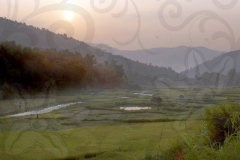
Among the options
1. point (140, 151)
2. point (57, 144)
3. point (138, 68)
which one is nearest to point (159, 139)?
point (140, 151)

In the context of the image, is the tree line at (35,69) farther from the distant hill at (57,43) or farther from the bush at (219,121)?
the distant hill at (57,43)

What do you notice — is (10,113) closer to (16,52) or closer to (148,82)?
(16,52)

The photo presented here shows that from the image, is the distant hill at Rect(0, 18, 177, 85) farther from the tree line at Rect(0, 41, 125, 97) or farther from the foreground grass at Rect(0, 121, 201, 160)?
the foreground grass at Rect(0, 121, 201, 160)

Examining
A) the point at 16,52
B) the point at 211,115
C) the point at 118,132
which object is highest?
the point at 16,52

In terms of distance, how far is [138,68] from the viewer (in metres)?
153

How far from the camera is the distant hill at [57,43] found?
13538 cm

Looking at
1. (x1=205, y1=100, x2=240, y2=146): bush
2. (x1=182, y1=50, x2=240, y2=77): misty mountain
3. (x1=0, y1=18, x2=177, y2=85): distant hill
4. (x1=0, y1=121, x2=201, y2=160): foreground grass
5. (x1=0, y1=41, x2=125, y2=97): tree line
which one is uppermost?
(x1=0, y1=18, x2=177, y2=85): distant hill

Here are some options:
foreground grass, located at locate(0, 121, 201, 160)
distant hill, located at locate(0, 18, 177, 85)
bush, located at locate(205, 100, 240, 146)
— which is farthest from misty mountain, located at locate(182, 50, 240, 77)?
bush, located at locate(205, 100, 240, 146)

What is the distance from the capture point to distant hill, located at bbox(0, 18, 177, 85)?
5330 inches

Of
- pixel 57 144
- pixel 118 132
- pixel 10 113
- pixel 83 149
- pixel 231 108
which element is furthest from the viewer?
pixel 10 113

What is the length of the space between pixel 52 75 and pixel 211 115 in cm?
4690

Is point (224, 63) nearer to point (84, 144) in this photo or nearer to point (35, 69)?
point (35, 69)

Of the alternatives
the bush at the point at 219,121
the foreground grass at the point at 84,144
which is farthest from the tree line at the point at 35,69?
the bush at the point at 219,121

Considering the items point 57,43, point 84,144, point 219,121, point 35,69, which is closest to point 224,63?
point 35,69
